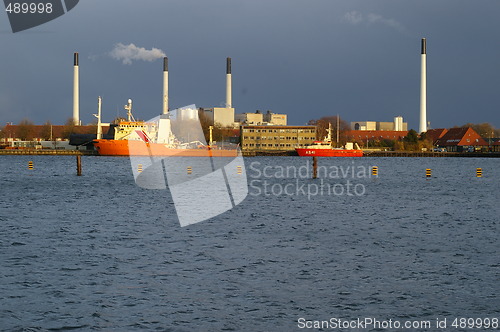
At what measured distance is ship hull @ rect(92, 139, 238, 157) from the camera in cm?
11488

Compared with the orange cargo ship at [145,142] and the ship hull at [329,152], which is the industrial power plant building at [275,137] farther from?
the orange cargo ship at [145,142]

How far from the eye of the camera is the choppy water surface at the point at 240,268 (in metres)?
13.3

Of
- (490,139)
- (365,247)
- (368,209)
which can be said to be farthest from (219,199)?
(490,139)

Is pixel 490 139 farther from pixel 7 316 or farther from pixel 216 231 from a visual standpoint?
pixel 7 316

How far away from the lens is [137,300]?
46.4ft

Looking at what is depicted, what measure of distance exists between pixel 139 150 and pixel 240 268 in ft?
328

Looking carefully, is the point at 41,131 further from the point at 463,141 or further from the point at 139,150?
the point at 463,141

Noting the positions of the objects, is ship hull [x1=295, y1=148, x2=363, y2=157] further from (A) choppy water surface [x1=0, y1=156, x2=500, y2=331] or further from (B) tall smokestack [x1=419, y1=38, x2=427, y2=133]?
(A) choppy water surface [x1=0, y1=156, x2=500, y2=331]

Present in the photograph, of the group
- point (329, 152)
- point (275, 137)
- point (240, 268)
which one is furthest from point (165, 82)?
point (240, 268)

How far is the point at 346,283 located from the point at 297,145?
468 ft

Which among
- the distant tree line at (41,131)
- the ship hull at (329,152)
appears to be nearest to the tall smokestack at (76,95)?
the distant tree line at (41,131)

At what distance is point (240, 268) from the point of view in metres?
17.3

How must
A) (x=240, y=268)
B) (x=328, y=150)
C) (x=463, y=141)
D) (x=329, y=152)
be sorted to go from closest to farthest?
1. (x=240, y=268)
2. (x=329, y=152)
3. (x=328, y=150)
4. (x=463, y=141)

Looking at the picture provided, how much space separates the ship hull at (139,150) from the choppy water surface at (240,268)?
8284 cm
